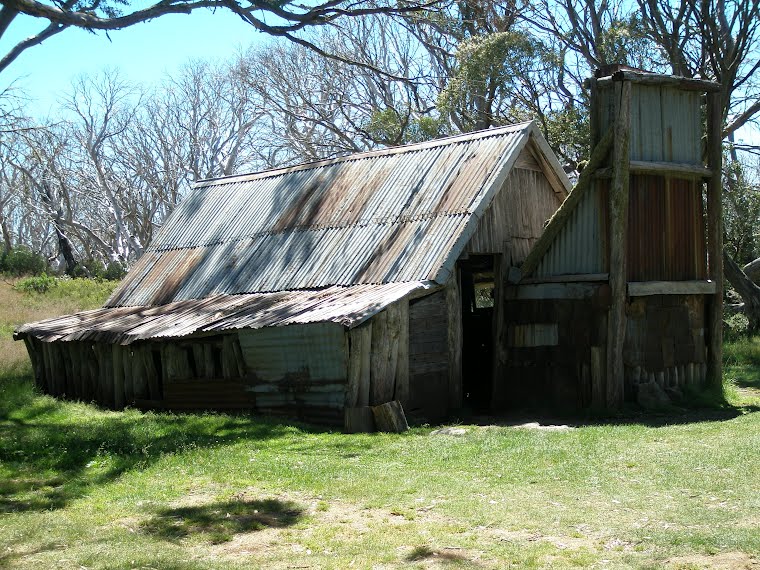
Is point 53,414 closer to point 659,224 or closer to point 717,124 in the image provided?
point 659,224

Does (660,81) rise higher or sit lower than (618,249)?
higher

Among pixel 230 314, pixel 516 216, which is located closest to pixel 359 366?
pixel 230 314

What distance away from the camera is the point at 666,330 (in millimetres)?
15961

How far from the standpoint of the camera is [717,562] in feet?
22.2

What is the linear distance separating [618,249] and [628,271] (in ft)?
1.96

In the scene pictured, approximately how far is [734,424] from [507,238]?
19.1 ft

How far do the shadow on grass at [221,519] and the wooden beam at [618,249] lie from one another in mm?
7325

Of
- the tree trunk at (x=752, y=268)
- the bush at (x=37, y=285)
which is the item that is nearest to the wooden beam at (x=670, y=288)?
the tree trunk at (x=752, y=268)

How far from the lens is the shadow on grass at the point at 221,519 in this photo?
8359 mm

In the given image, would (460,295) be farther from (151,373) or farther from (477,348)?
(151,373)

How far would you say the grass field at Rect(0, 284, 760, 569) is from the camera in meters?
7.45

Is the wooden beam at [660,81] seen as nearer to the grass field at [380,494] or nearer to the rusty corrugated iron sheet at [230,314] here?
the rusty corrugated iron sheet at [230,314]

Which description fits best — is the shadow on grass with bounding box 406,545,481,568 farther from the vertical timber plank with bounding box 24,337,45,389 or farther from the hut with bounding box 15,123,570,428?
the vertical timber plank with bounding box 24,337,45,389

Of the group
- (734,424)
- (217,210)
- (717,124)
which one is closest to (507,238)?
(717,124)
